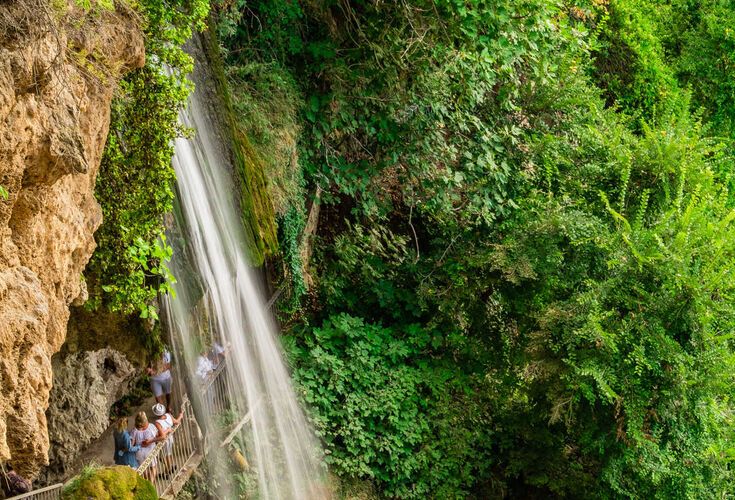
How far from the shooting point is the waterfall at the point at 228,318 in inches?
340

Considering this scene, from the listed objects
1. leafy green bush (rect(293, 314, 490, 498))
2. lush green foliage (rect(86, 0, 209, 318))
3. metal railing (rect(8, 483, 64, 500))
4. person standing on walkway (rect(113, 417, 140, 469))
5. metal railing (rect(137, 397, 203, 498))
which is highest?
lush green foliage (rect(86, 0, 209, 318))

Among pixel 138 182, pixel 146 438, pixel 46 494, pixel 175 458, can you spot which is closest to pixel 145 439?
pixel 146 438

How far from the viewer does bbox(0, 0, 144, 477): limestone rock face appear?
215 inches

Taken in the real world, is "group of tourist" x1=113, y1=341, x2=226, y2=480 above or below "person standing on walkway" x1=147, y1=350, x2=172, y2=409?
below

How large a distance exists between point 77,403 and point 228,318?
2386 millimetres

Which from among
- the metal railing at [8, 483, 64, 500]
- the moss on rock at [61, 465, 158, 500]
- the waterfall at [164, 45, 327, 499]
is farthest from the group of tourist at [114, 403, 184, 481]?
the metal railing at [8, 483, 64, 500]

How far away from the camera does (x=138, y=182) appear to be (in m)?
7.69

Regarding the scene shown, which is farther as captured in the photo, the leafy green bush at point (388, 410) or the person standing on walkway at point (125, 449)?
the leafy green bush at point (388, 410)

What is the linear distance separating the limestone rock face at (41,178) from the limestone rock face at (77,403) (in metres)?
3.41

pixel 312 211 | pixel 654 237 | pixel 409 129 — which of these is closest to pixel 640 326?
pixel 654 237

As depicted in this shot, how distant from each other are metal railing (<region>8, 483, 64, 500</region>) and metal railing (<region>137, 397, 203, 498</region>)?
1.14 m

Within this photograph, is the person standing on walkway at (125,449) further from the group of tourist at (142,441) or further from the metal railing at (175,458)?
the metal railing at (175,458)

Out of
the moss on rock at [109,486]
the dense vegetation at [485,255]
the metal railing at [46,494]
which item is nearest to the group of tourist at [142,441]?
the moss on rock at [109,486]

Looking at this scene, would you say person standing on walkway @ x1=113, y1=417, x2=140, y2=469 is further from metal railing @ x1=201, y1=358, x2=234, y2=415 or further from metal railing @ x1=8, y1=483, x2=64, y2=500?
metal railing @ x1=8, y1=483, x2=64, y2=500
